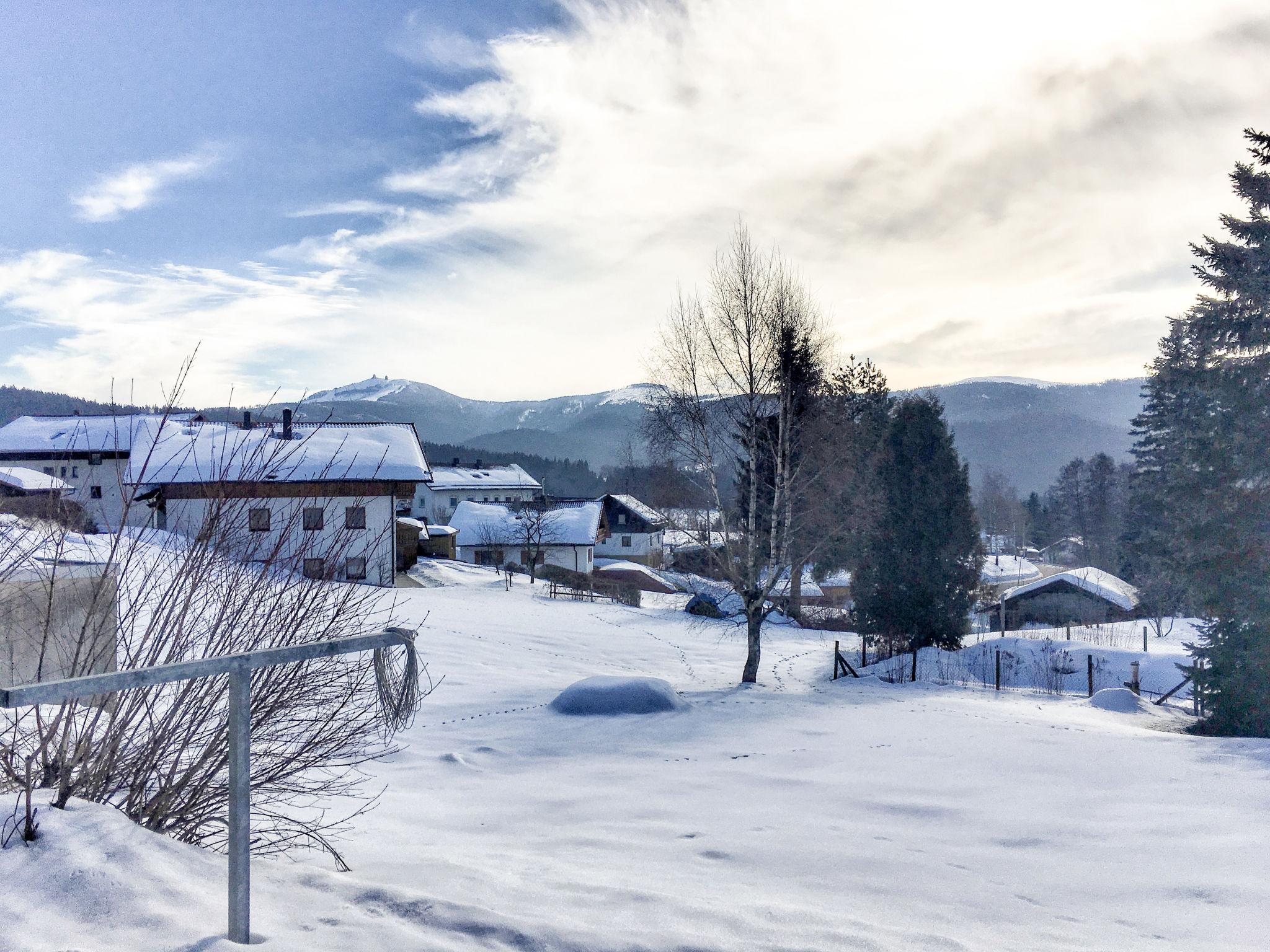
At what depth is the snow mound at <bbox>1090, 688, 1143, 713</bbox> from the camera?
15.6m

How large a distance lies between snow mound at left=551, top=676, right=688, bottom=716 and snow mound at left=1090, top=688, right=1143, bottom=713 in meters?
9.47

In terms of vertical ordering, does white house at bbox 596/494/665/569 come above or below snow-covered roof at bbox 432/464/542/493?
below

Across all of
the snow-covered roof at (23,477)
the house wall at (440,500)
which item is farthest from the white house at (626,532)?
the snow-covered roof at (23,477)

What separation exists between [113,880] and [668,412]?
15073 millimetres

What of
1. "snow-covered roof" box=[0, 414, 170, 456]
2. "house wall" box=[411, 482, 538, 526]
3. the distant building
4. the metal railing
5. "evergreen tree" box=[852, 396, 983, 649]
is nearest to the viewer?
the metal railing

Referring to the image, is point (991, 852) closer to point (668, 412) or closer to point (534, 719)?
point (534, 719)

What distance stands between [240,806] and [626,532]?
6305 centimetres

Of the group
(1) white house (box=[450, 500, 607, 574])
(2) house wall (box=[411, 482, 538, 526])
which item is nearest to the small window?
(1) white house (box=[450, 500, 607, 574])

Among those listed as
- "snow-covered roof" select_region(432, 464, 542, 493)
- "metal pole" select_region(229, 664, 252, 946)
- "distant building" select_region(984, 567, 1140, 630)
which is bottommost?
"distant building" select_region(984, 567, 1140, 630)

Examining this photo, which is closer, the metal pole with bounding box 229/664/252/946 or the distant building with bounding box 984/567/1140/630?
the metal pole with bounding box 229/664/252/946

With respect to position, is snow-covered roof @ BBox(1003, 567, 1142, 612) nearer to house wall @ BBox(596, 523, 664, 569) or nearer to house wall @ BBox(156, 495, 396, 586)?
house wall @ BBox(596, 523, 664, 569)

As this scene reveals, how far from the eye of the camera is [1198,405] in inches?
852

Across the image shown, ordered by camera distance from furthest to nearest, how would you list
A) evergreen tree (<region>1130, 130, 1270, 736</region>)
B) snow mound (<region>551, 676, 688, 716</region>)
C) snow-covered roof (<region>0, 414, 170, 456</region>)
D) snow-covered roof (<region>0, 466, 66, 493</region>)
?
snow-covered roof (<region>0, 414, 170, 456</region>) < snow-covered roof (<region>0, 466, 66, 493</region>) < evergreen tree (<region>1130, 130, 1270, 736</region>) < snow mound (<region>551, 676, 688, 716</region>)

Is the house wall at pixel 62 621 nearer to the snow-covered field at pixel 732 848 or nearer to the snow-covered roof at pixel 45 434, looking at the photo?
the snow-covered field at pixel 732 848
